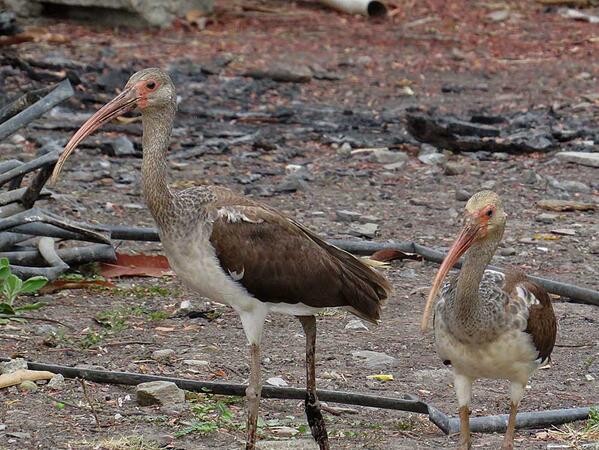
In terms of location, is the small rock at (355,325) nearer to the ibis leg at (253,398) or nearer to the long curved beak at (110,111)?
the ibis leg at (253,398)

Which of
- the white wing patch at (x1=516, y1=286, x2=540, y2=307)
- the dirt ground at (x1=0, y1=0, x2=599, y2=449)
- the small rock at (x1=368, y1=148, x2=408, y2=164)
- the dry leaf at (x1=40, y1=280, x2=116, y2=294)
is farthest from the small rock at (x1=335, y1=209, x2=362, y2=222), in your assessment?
the white wing patch at (x1=516, y1=286, x2=540, y2=307)

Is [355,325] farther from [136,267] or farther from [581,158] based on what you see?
[581,158]

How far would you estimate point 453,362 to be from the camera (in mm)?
6461

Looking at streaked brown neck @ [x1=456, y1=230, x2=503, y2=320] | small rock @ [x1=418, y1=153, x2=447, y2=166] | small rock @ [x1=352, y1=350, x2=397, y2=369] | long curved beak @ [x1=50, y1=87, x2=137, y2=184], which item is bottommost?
small rock @ [x1=352, y1=350, x2=397, y2=369]

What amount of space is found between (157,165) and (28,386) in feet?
4.66

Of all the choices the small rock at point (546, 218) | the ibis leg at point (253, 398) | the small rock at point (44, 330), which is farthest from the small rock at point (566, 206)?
the ibis leg at point (253, 398)

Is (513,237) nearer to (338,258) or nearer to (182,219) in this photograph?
(338,258)

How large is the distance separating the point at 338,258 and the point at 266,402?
98cm

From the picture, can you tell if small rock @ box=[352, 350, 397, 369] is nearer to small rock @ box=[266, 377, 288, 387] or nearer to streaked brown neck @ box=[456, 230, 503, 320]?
small rock @ box=[266, 377, 288, 387]

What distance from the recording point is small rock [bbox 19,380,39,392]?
7086 millimetres

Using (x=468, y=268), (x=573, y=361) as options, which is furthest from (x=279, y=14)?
(x=468, y=268)

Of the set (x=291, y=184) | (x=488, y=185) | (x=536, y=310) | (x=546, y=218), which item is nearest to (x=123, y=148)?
(x=291, y=184)

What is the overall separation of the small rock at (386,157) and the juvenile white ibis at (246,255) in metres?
5.97

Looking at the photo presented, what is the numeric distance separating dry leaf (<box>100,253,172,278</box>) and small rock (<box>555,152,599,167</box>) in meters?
4.99
